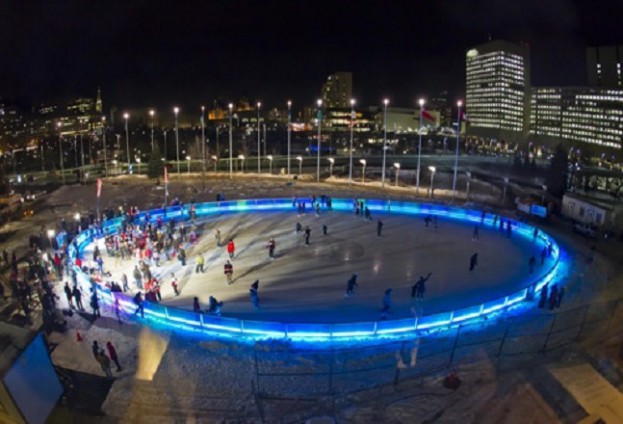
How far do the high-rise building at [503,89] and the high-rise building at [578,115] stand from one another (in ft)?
19.5

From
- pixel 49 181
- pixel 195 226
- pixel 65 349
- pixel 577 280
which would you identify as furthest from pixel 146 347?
pixel 49 181

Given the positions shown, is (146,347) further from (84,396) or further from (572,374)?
(572,374)

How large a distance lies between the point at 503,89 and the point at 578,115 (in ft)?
140

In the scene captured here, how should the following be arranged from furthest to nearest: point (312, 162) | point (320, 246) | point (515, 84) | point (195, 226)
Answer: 1. point (515, 84)
2. point (312, 162)
3. point (195, 226)
4. point (320, 246)

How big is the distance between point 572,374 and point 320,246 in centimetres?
1550

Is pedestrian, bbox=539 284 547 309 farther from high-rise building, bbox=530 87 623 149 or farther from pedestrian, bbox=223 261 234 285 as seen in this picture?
high-rise building, bbox=530 87 623 149

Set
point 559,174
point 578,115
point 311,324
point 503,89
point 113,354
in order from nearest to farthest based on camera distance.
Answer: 1. point 113,354
2. point 311,324
3. point 559,174
4. point 578,115
5. point 503,89

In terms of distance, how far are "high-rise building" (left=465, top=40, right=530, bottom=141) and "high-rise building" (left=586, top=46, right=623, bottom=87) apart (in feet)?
86.1

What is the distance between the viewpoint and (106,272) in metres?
22.3

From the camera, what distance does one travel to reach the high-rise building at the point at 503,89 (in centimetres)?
17838

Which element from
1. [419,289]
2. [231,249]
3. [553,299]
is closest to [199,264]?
[231,249]

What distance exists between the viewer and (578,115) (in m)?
146

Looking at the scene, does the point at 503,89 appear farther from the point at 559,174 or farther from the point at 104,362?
the point at 104,362

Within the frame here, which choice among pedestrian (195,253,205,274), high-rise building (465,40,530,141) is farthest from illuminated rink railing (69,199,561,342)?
high-rise building (465,40,530,141)
